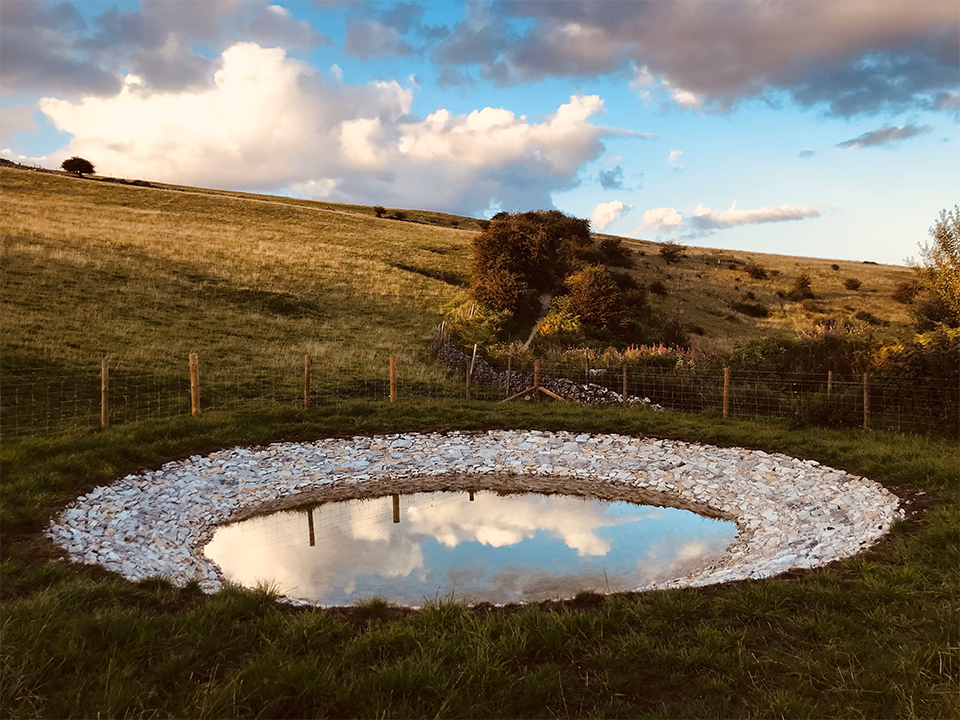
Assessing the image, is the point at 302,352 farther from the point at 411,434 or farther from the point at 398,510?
the point at 398,510

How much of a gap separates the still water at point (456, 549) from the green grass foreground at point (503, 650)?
5.10 feet

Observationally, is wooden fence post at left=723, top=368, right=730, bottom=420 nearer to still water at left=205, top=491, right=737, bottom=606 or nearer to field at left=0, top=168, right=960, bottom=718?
field at left=0, top=168, right=960, bottom=718

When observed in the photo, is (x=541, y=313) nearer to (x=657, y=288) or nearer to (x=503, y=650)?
(x=657, y=288)

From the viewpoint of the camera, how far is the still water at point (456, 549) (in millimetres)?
8648

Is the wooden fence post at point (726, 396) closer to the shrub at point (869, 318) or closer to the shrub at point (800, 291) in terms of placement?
the shrub at point (869, 318)

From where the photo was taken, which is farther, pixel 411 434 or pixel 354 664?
pixel 411 434

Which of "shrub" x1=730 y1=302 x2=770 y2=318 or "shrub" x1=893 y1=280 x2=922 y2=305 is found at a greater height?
"shrub" x1=893 y1=280 x2=922 y2=305

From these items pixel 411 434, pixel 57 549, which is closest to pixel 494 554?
pixel 57 549

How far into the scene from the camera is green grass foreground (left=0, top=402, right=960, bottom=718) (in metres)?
5.01

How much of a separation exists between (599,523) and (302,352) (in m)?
19.1

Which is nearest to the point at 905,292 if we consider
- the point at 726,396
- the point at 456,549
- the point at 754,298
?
the point at 754,298

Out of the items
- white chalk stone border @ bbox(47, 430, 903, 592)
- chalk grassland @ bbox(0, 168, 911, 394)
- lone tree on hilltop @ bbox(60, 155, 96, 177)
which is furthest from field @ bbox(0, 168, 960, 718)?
lone tree on hilltop @ bbox(60, 155, 96, 177)

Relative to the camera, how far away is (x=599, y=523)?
37.6ft

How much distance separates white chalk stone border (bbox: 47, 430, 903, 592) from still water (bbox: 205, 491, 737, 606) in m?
0.60
